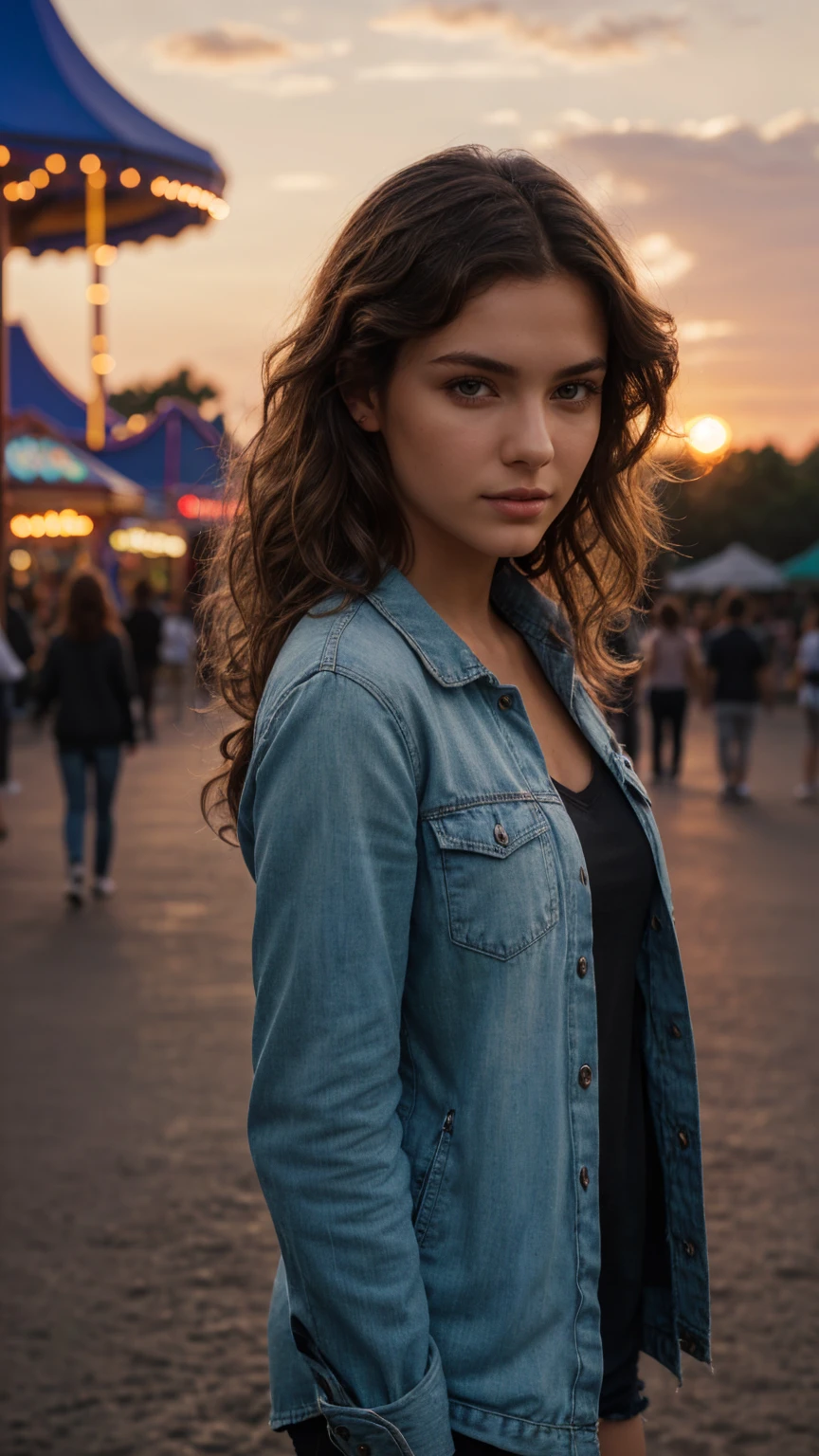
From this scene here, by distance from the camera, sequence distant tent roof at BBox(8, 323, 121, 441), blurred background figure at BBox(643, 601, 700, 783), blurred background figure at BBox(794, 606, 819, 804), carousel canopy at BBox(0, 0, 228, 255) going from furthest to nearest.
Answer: distant tent roof at BBox(8, 323, 121, 441), carousel canopy at BBox(0, 0, 228, 255), blurred background figure at BBox(643, 601, 700, 783), blurred background figure at BBox(794, 606, 819, 804)

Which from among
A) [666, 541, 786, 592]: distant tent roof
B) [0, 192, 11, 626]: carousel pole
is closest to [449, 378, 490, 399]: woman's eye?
[0, 192, 11, 626]: carousel pole

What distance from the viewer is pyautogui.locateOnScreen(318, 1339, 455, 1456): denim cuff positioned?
1.47 m

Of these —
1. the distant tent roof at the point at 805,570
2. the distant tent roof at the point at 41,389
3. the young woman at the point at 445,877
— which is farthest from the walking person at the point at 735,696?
the distant tent roof at the point at 41,389

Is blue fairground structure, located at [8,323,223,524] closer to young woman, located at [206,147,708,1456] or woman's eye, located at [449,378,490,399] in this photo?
young woman, located at [206,147,708,1456]

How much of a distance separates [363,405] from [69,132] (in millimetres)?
14663

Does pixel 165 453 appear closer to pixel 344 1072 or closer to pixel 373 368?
pixel 373 368

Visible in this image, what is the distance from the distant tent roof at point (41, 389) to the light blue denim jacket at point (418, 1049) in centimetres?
3642

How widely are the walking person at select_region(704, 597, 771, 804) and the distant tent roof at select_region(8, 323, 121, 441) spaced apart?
82.6ft

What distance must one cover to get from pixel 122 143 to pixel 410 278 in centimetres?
1502

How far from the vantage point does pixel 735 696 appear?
14273 millimetres

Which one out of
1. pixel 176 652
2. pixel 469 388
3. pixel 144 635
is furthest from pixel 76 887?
pixel 176 652

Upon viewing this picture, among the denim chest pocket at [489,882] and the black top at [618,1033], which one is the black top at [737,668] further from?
the denim chest pocket at [489,882]

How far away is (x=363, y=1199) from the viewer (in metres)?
A: 1.47

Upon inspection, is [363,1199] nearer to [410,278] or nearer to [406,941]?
[406,941]
